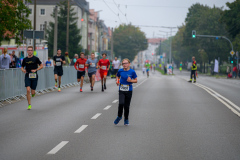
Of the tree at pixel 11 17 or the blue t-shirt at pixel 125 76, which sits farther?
the tree at pixel 11 17

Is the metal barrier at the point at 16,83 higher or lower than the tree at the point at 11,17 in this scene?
lower

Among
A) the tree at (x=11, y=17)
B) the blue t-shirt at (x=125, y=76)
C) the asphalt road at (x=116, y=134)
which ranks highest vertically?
the tree at (x=11, y=17)

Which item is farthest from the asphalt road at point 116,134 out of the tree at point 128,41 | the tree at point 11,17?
the tree at point 128,41

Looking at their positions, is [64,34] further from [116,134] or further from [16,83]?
[116,134]

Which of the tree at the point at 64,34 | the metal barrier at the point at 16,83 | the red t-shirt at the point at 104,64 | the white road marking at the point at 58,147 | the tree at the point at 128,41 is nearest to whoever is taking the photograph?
the white road marking at the point at 58,147

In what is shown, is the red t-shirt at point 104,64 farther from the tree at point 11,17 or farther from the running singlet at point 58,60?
the tree at point 11,17

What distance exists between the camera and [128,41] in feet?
409

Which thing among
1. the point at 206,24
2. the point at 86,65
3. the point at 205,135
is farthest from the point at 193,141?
the point at 206,24

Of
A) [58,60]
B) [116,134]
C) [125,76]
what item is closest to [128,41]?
[58,60]

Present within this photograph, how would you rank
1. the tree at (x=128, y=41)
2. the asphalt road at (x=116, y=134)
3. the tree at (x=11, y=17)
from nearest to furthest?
the asphalt road at (x=116, y=134), the tree at (x=11, y=17), the tree at (x=128, y=41)

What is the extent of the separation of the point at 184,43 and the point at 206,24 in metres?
9.93

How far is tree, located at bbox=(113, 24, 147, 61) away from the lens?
124562mm

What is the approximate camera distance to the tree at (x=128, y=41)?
409ft

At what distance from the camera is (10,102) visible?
15539mm
